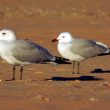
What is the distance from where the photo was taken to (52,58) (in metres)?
15.2

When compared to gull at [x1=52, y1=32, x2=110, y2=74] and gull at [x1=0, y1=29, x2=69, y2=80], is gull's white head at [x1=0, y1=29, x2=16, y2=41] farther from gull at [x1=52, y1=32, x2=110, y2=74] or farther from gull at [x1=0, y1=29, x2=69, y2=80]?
gull at [x1=52, y1=32, x2=110, y2=74]

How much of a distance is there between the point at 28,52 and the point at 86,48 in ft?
9.01

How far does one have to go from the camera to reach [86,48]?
17.5m

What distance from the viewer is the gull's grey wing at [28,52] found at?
1500 cm

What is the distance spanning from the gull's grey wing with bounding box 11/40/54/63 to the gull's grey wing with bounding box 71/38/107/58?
2139 millimetres

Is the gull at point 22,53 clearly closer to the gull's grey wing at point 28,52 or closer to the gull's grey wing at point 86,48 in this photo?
the gull's grey wing at point 28,52

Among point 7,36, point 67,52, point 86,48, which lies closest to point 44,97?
point 7,36

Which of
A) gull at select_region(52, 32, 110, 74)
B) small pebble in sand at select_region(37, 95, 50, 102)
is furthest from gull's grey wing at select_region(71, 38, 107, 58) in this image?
small pebble in sand at select_region(37, 95, 50, 102)

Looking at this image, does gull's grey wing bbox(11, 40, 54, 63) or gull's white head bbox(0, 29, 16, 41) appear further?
gull's white head bbox(0, 29, 16, 41)

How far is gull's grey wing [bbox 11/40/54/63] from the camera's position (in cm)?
1500

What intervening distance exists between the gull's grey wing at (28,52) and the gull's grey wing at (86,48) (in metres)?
2.14

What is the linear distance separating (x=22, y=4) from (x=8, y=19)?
1051 centimetres

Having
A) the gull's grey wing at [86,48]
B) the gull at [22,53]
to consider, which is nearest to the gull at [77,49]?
the gull's grey wing at [86,48]

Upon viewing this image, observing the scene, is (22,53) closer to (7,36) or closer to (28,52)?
(28,52)
